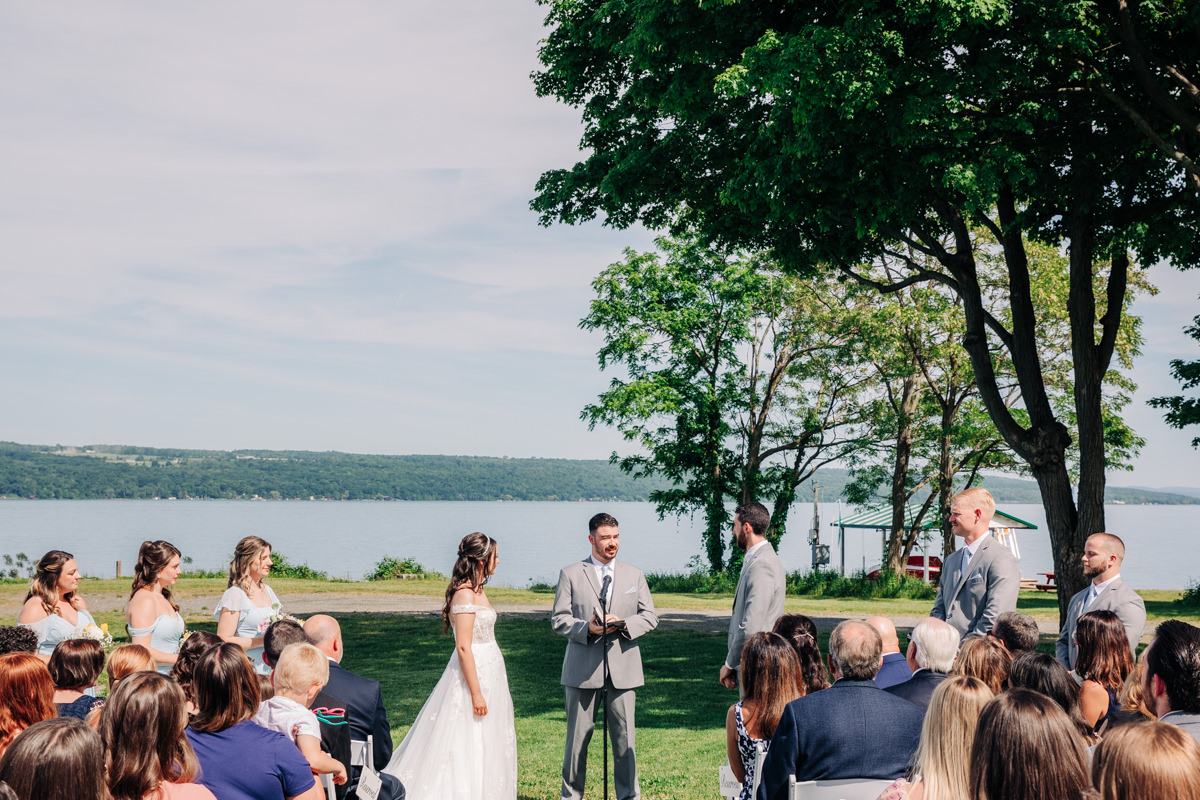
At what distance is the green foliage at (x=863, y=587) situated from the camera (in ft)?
95.2

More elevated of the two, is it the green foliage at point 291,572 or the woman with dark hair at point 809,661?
the woman with dark hair at point 809,661

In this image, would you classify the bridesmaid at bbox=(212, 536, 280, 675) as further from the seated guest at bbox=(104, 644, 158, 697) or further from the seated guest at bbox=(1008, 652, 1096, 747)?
the seated guest at bbox=(1008, 652, 1096, 747)

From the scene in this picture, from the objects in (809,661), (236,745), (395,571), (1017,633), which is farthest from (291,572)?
(236,745)

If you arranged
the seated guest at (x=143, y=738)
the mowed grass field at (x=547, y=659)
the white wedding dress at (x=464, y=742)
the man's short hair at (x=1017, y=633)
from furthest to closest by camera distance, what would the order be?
the mowed grass field at (x=547, y=659), the white wedding dress at (x=464, y=742), the man's short hair at (x=1017, y=633), the seated guest at (x=143, y=738)

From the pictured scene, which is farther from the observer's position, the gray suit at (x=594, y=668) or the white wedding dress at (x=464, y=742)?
the gray suit at (x=594, y=668)

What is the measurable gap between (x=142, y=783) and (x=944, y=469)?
33.8 m

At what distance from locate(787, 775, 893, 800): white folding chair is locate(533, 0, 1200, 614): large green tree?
25.0ft

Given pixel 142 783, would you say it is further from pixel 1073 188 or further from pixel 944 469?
pixel 944 469

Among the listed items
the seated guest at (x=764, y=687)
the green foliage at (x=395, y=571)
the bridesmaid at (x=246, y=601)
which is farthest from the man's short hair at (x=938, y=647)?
the green foliage at (x=395, y=571)

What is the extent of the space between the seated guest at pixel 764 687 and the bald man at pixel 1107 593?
11.0 ft

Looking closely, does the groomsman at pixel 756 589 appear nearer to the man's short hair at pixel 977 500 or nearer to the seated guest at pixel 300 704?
the man's short hair at pixel 977 500

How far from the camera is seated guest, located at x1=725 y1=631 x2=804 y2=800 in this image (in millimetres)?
4441

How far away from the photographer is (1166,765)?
2.49 m

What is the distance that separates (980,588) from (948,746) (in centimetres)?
436
